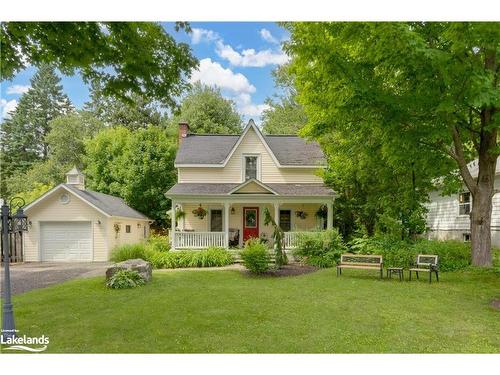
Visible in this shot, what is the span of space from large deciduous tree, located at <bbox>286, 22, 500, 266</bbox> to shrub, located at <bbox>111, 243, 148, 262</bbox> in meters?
6.49

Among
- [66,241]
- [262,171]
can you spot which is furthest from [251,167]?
[66,241]

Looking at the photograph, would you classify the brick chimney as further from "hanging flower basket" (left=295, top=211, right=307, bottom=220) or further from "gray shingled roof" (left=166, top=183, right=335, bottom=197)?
"hanging flower basket" (left=295, top=211, right=307, bottom=220)

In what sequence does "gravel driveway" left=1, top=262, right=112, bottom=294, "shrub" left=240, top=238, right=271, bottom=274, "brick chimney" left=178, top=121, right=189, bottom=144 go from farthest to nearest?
"brick chimney" left=178, top=121, right=189, bottom=144 → "shrub" left=240, top=238, right=271, bottom=274 → "gravel driveway" left=1, top=262, right=112, bottom=294

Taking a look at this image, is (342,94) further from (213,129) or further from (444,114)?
(213,129)

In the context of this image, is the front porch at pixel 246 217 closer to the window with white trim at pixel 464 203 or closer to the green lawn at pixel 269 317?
the green lawn at pixel 269 317

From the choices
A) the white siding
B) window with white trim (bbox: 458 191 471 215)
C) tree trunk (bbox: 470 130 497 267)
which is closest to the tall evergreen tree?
the white siding

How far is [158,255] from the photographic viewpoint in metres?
10.2

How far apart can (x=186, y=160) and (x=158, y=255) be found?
4039 mm

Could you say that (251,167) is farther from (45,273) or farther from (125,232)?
(45,273)

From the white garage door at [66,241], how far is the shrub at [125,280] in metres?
1.69

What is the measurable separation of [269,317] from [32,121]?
570cm

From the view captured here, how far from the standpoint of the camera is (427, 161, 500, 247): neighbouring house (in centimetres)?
1215

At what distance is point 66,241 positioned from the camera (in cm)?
940

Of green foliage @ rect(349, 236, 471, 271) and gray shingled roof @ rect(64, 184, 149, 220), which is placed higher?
gray shingled roof @ rect(64, 184, 149, 220)
